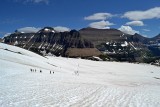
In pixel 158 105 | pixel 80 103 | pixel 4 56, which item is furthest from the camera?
pixel 4 56

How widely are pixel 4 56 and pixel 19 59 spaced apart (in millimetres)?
4332

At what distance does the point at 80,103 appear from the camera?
2564 cm

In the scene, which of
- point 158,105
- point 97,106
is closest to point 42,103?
point 97,106

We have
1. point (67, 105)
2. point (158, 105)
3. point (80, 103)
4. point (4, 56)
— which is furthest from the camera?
→ point (4, 56)

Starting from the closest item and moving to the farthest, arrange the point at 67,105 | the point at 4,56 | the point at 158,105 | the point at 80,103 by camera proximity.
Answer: the point at 67,105 < the point at 80,103 < the point at 158,105 < the point at 4,56

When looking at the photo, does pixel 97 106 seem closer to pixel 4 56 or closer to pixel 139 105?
pixel 139 105

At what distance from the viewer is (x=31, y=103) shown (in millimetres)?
24125

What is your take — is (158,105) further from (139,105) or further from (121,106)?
(121,106)

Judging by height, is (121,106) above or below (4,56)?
below

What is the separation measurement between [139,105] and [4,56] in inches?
2379

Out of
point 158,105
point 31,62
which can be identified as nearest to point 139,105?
point 158,105

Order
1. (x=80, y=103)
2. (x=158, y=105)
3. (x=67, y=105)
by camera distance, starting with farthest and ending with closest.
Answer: (x=158, y=105)
(x=80, y=103)
(x=67, y=105)

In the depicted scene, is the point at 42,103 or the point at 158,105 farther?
the point at 158,105

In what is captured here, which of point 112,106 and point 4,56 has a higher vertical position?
point 4,56
